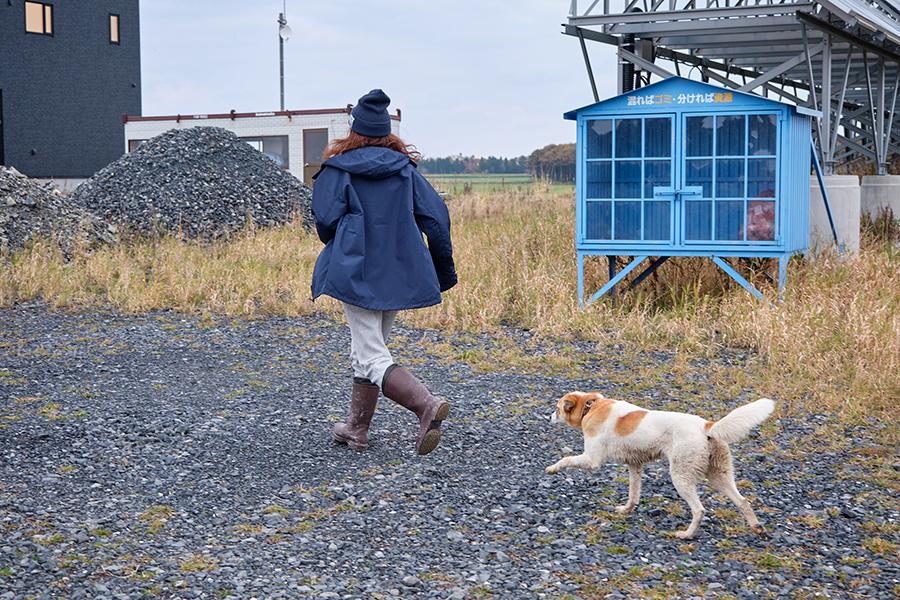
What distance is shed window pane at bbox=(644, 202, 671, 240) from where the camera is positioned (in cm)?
1102

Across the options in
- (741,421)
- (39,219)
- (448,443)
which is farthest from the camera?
(39,219)

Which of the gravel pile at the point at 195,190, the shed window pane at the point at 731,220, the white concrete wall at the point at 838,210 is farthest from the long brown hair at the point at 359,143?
the gravel pile at the point at 195,190

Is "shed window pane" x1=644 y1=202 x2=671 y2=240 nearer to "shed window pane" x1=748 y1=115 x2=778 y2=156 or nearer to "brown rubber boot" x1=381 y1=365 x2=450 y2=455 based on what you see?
"shed window pane" x1=748 y1=115 x2=778 y2=156

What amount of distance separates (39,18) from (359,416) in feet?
102

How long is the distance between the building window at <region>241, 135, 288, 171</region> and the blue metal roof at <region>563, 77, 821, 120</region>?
1998cm

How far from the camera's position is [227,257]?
15852 mm

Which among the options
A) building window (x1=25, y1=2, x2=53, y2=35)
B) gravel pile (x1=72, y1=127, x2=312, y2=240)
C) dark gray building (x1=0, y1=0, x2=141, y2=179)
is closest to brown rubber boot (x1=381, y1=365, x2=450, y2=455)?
gravel pile (x1=72, y1=127, x2=312, y2=240)

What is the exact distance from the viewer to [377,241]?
5922 millimetres

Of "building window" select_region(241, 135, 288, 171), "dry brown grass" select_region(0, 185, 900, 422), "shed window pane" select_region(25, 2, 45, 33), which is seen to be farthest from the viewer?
"shed window pane" select_region(25, 2, 45, 33)

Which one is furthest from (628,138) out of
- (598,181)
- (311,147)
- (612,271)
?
(311,147)

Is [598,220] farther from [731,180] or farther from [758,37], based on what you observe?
[758,37]

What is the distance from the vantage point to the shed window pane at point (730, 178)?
35.5ft

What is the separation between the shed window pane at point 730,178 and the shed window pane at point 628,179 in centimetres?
85

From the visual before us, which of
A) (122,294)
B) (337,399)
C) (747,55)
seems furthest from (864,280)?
(747,55)
